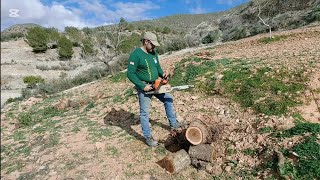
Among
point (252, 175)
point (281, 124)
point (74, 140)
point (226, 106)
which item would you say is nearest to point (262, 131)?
point (281, 124)

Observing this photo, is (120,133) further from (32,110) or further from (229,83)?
(32,110)

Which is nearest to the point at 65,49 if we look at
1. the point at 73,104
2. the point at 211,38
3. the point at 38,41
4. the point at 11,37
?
the point at 38,41

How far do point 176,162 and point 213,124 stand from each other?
3.94 feet

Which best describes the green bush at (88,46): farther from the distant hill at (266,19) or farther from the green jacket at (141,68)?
the green jacket at (141,68)

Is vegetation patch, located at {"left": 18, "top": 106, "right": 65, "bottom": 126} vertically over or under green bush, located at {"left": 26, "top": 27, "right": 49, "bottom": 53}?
under

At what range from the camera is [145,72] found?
477 cm

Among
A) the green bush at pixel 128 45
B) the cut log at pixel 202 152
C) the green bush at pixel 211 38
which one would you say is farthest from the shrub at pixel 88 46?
the cut log at pixel 202 152

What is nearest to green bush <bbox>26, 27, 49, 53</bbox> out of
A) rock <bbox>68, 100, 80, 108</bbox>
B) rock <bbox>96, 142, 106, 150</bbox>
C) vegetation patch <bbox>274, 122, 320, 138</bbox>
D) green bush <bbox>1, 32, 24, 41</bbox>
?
green bush <bbox>1, 32, 24, 41</bbox>

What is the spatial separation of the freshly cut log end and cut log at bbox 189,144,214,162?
73mm

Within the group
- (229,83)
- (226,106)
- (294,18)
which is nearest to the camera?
(226,106)

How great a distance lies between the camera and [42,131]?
731cm

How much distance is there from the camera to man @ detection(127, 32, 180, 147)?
4.59m

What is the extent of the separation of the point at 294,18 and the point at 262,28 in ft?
5.55

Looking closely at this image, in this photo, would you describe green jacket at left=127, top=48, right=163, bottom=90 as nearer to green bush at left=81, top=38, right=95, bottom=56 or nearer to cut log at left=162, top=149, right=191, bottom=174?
cut log at left=162, top=149, right=191, bottom=174
